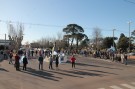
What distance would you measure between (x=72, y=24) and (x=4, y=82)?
73339 millimetres

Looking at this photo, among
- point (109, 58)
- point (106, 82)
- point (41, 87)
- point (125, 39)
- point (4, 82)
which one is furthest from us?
point (125, 39)

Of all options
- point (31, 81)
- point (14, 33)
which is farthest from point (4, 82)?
point (14, 33)

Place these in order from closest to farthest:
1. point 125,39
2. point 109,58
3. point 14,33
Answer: point 109,58 < point 14,33 < point 125,39

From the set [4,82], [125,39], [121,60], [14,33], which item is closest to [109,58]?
[121,60]

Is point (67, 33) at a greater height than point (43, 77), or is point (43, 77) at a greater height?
point (67, 33)

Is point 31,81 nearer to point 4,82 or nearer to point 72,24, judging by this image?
point 4,82

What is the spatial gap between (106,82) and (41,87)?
563 centimetres

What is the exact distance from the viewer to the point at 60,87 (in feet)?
65.3

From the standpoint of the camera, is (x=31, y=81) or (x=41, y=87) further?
(x=31, y=81)

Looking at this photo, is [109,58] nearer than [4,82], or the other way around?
[4,82]

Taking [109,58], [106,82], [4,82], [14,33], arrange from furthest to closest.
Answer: [14,33] → [109,58] → [106,82] → [4,82]

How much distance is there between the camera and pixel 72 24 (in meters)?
93.7

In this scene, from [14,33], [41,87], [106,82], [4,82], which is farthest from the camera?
[14,33]

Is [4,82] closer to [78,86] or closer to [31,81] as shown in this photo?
[31,81]
